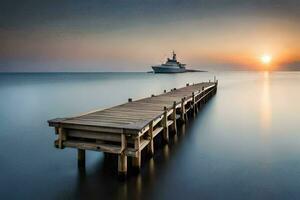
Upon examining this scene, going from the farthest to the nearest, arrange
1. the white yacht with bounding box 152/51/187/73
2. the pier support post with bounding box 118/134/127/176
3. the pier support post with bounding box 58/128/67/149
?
the white yacht with bounding box 152/51/187/73, the pier support post with bounding box 58/128/67/149, the pier support post with bounding box 118/134/127/176

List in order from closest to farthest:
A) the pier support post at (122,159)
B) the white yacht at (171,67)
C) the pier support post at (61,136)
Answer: the pier support post at (122,159) < the pier support post at (61,136) < the white yacht at (171,67)

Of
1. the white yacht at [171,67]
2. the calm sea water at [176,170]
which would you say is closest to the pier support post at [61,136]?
the calm sea water at [176,170]

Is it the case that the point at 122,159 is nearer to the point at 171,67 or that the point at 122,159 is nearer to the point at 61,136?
the point at 61,136

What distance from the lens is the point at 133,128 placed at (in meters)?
5.90

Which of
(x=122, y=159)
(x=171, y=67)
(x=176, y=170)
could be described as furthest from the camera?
(x=171, y=67)

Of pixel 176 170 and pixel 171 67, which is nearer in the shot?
pixel 176 170

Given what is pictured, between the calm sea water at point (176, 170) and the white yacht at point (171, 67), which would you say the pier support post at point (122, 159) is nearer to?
the calm sea water at point (176, 170)

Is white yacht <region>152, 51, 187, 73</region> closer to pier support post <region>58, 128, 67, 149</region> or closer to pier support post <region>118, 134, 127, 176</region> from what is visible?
pier support post <region>58, 128, 67, 149</region>

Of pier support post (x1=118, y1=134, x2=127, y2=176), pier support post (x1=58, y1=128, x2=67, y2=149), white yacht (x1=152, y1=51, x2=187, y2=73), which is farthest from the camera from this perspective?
white yacht (x1=152, y1=51, x2=187, y2=73)

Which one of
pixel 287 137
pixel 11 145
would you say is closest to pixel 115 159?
pixel 11 145

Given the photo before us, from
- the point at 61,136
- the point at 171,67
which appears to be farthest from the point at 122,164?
the point at 171,67

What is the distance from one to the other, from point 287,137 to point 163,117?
596 cm

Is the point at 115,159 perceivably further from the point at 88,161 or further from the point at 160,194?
the point at 160,194

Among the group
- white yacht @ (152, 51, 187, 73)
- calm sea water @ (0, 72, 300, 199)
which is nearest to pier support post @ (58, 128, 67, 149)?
calm sea water @ (0, 72, 300, 199)
